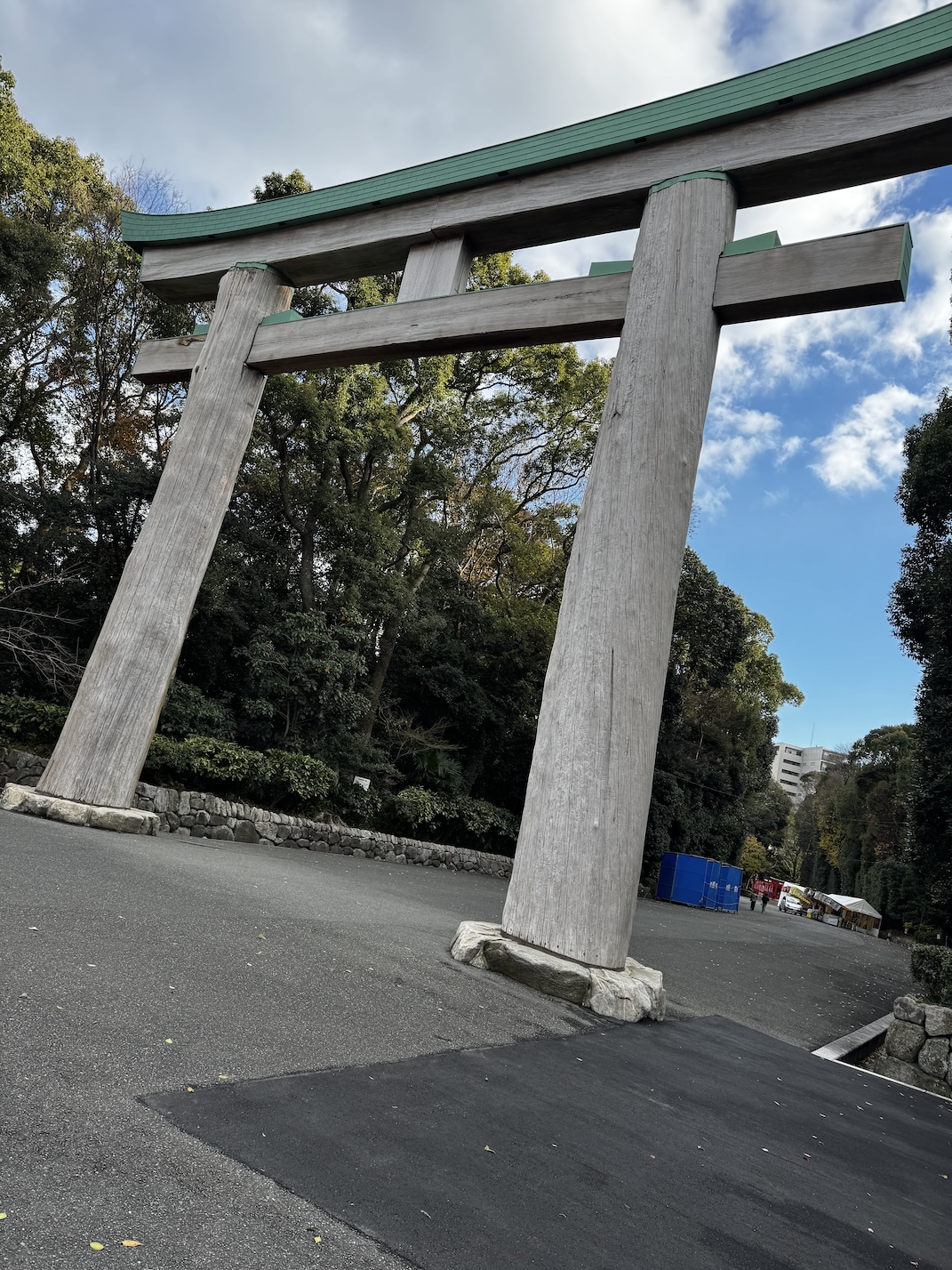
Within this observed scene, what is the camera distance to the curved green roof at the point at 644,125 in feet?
17.5

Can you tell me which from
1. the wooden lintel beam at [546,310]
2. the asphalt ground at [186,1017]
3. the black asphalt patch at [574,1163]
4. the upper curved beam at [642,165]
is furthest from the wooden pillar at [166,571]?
the black asphalt patch at [574,1163]

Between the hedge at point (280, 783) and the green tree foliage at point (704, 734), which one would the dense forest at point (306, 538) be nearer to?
the hedge at point (280, 783)

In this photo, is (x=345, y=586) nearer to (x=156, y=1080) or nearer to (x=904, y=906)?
(x=156, y=1080)

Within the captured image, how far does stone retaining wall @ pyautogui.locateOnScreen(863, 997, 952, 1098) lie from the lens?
6102 millimetres

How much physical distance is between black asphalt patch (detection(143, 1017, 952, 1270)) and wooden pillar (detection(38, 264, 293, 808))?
496cm

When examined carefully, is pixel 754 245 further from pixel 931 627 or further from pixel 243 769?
pixel 931 627

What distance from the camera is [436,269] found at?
7227 millimetres

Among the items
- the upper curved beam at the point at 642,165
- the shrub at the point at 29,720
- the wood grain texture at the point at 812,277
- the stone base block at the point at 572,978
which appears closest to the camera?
the stone base block at the point at 572,978

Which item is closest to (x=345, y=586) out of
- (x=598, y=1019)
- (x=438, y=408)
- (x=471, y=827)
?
(x=438, y=408)

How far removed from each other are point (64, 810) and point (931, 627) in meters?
14.1

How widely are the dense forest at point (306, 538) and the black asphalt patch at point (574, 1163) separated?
920 cm

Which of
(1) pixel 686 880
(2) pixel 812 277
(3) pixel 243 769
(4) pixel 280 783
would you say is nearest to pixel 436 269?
(2) pixel 812 277

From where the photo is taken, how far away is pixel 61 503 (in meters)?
13.5

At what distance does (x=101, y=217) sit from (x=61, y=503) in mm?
6032
